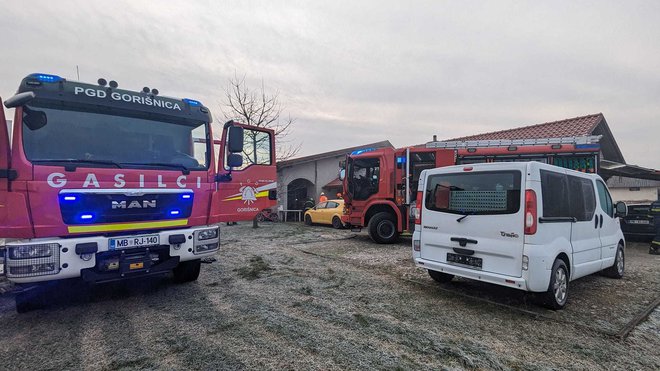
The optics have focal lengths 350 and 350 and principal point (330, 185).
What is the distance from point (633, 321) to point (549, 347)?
159 centimetres

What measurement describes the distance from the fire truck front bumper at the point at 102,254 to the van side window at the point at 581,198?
5.13 metres

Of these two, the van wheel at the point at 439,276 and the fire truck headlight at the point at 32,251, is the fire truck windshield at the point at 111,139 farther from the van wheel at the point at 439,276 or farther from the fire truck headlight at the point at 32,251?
the van wheel at the point at 439,276

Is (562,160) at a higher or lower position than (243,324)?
higher

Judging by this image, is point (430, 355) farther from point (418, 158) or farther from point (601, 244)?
point (418, 158)

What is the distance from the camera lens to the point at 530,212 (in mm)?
4230

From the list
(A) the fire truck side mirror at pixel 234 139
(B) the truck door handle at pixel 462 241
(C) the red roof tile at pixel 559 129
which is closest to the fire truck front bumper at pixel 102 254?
(A) the fire truck side mirror at pixel 234 139

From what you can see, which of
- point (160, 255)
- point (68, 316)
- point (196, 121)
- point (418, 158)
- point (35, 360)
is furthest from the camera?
point (418, 158)

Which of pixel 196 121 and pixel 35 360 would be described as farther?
pixel 196 121

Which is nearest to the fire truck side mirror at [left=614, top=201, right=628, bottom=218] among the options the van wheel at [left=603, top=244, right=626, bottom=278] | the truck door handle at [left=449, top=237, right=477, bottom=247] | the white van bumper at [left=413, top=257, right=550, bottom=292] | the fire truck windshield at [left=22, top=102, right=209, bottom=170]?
the van wheel at [left=603, top=244, right=626, bottom=278]

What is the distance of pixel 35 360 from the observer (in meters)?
3.22

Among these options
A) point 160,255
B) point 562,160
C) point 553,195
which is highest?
point 562,160

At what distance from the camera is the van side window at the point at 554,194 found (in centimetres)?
442

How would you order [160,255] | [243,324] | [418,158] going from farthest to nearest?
[418,158] < [160,255] < [243,324]

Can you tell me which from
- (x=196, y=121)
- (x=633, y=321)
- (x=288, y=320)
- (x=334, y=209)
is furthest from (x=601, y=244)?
(x=334, y=209)
